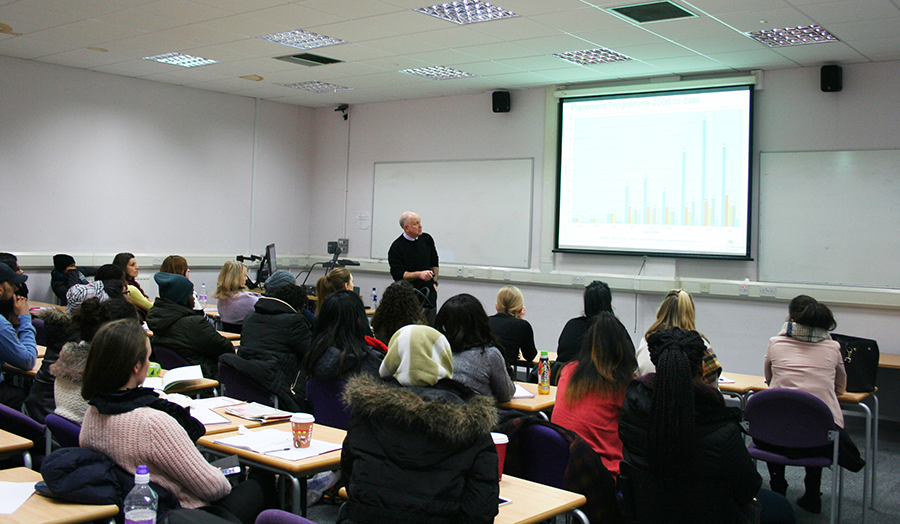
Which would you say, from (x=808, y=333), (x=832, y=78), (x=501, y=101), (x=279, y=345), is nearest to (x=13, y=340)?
(x=279, y=345)

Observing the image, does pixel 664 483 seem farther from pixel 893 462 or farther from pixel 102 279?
pixel 102 279

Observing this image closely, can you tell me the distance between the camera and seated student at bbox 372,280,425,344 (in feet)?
14.1

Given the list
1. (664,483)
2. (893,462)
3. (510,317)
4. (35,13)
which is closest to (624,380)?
(664,483)

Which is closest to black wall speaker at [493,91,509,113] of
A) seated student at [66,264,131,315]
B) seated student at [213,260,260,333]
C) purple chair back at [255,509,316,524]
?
seated student at [213,260,260,333]

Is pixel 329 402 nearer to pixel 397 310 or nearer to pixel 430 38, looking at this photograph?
pixel 397 310

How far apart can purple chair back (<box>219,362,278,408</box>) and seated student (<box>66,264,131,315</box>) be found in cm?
188

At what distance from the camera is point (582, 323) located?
491 cm

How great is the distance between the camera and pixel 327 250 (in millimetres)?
9977

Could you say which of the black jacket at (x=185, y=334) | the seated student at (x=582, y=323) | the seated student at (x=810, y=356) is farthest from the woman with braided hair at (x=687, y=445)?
the black jacket at (x=185, y=334)

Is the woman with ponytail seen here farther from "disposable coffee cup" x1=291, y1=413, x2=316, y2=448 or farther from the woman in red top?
"disposable coffee cup" x1=291, y1=413, x2=316, y2=448

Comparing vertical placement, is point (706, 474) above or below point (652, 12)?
below

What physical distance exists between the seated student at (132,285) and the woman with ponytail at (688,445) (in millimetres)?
4786

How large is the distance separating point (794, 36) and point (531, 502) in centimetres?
490

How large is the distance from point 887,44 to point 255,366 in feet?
17.5
